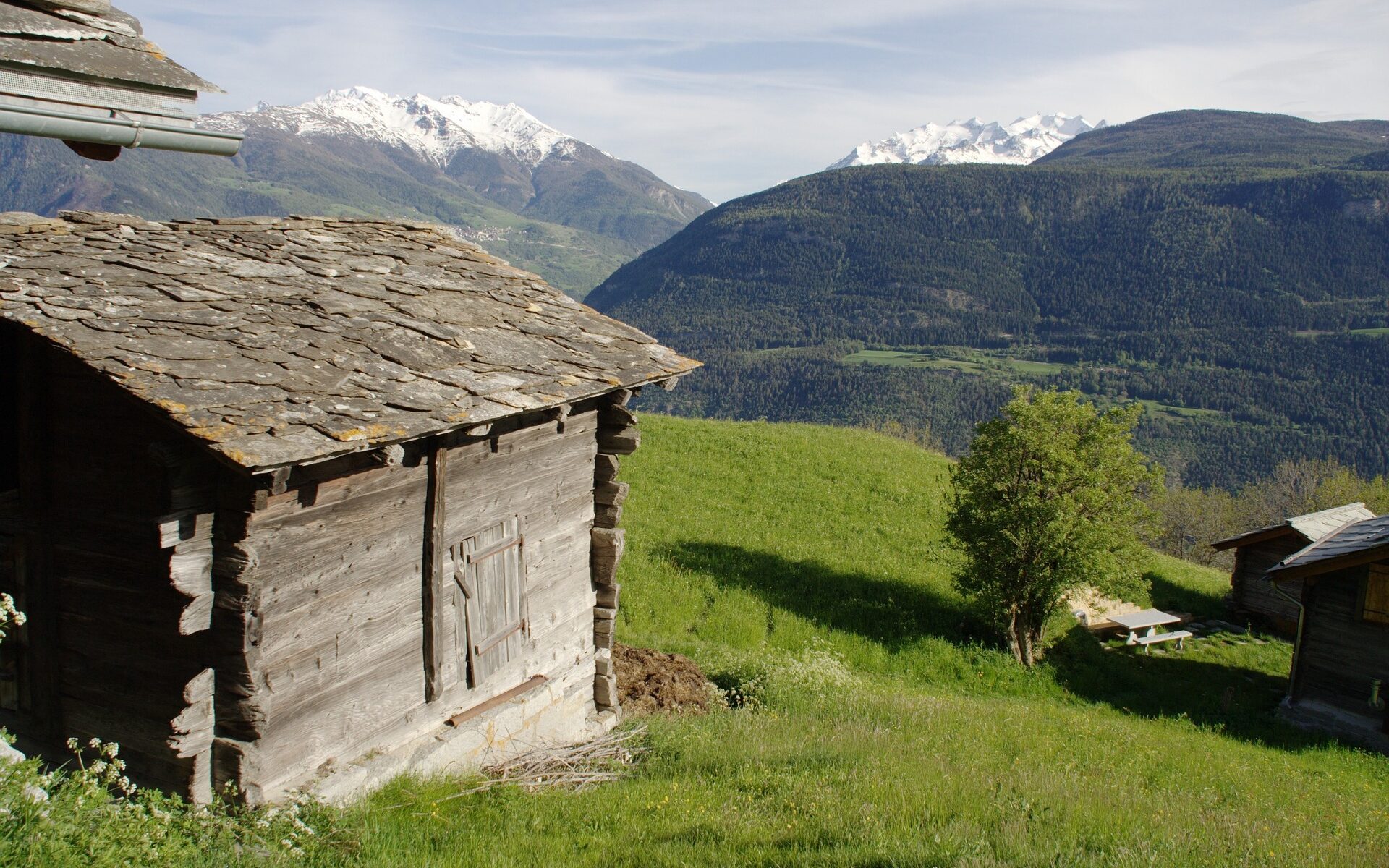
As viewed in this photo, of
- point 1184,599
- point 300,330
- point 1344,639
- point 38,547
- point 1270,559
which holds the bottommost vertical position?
point 1184,599

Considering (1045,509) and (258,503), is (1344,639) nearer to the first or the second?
(1045,509)

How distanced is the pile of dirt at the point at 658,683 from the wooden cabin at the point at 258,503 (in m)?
2.66

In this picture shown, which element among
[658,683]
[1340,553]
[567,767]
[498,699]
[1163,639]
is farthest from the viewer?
[1163,639]

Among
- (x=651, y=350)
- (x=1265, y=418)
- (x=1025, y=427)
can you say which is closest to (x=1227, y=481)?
(x=1265, y=418)

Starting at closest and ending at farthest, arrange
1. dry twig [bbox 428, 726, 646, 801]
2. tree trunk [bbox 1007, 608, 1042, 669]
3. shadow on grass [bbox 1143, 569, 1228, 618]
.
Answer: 1. dry twig [bbox 428, 726, 646, 801]
2. tree trunk [bbox 1007, 608, 1042, 669]
3. shadow on grass [bbox 1143, 569, 1228, 618]

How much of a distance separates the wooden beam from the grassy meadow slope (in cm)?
72

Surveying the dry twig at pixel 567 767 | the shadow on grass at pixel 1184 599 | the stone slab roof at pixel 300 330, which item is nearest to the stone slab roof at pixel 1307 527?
the shadow on grass at pixel 1184 599

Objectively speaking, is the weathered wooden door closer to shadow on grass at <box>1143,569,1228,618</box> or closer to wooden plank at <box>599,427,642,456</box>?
wooden plank at <box>599,427,642,456</box>

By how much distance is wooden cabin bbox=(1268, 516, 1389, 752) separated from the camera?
1605cm

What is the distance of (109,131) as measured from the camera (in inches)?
Answer: 133

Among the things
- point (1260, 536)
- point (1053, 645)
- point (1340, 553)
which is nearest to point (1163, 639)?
point (1053, 645)

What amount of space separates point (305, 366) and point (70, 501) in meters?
1.79

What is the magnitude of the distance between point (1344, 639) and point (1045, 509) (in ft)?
19.9

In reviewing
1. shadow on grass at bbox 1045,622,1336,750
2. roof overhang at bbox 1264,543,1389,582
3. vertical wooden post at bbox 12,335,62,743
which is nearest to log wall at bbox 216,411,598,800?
vertical wooden post at bbox 12,335,62,743
